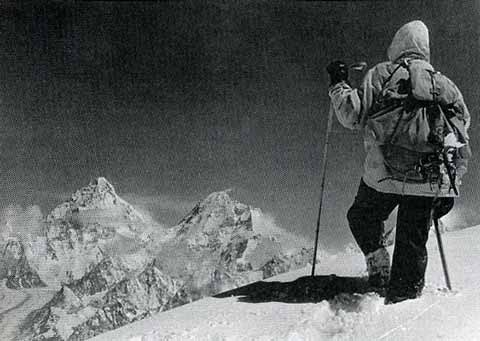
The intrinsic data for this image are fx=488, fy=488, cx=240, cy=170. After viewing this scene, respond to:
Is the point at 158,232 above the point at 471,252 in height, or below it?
below

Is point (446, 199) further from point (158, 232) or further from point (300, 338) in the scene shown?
point (158, 232)

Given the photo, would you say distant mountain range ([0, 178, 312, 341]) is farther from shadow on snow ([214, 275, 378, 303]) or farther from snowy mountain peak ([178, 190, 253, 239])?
shadow on snow ([214, 275, 378, 303])

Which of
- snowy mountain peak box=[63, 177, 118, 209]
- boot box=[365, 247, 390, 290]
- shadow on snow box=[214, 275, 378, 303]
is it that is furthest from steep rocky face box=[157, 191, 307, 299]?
boot box=[365, 247, 390, 290]

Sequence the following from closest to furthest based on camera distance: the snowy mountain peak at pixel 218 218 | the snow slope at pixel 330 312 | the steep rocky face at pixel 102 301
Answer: the snow slope at pixel 330 312 < the steep rocky face at pixel 102 301 < the snowy mountain peak at pixel 218 218

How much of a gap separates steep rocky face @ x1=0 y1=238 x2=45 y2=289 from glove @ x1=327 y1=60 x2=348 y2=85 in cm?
16876

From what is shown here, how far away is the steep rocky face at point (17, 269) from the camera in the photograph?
154 metres

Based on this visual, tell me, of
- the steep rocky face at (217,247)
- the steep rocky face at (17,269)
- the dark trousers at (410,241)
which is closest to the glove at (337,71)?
the dark trousers at (410,241)

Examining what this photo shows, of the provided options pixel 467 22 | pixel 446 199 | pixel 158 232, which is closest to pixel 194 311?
pixel 446 199

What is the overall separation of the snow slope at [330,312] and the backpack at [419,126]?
13.6 inches

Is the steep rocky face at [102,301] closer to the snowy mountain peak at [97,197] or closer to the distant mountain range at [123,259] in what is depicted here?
the distant mountain range at [123,259]

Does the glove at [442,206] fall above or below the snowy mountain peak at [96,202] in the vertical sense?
above

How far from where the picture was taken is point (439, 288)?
1.47 m

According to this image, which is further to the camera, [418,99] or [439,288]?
[439,288]

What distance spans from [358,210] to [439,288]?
0.33 meters
